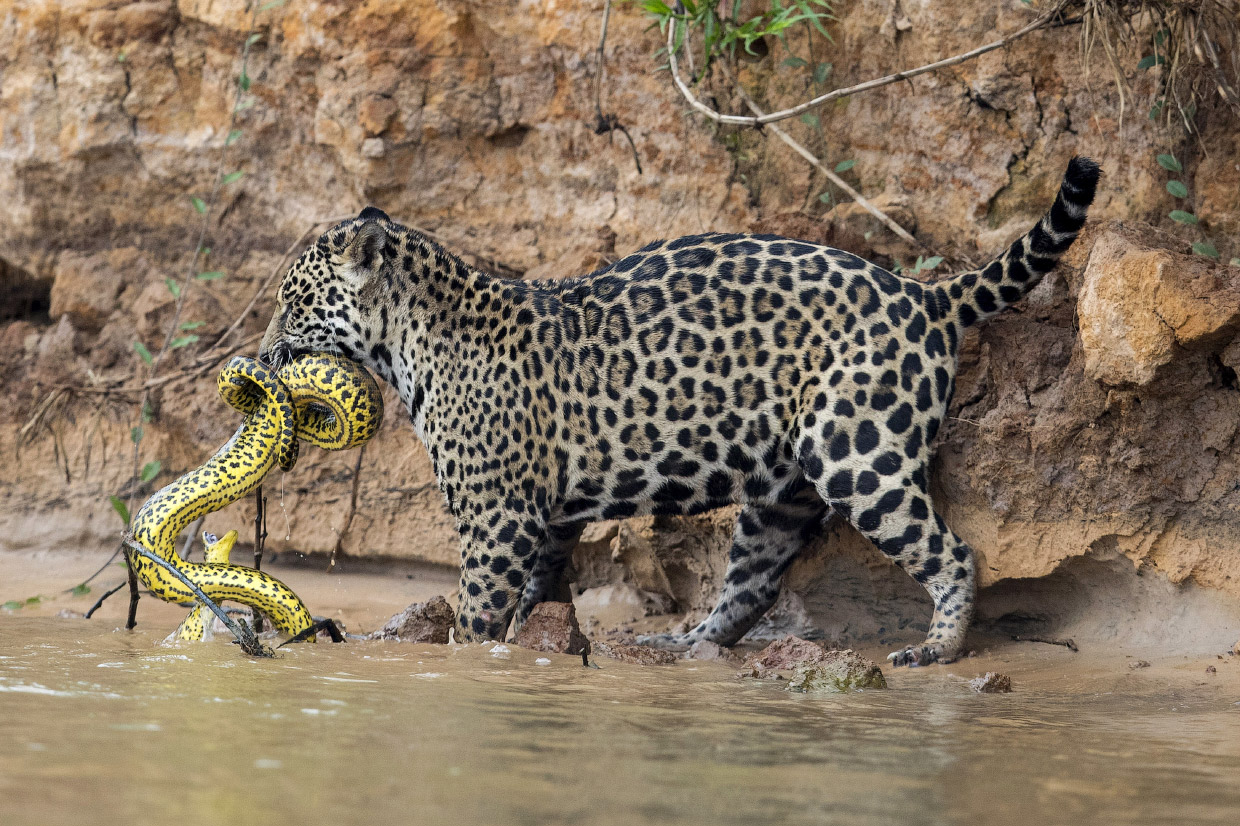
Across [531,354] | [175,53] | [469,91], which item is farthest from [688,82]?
[175,53]

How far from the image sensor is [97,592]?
6996mm

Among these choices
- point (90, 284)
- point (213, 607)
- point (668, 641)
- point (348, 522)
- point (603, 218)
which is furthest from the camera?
point (90, 284)

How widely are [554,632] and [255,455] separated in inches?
61.5

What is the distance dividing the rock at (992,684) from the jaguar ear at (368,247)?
3.17 meters

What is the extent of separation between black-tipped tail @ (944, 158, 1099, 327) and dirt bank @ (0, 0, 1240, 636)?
7.7 inches

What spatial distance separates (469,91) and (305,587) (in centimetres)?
321

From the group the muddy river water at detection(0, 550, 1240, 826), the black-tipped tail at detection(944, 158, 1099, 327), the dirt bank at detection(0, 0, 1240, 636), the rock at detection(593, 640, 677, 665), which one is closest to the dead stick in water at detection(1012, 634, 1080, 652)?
the dirt bank at detection(0, 0, 1240, 636)

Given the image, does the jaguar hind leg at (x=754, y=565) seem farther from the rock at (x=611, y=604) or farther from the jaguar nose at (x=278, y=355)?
the jaguar nose at (x=278, y=355)

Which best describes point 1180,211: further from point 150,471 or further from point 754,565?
point 150,471

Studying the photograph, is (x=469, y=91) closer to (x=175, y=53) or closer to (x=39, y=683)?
(x=175, y=53)

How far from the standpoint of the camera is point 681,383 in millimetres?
5324

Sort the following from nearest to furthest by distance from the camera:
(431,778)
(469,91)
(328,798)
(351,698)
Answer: (328,798)
(431,778)
(351,698)
(469,91)

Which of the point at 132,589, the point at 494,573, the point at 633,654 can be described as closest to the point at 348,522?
the point at 132,589

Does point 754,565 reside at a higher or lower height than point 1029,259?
lower
